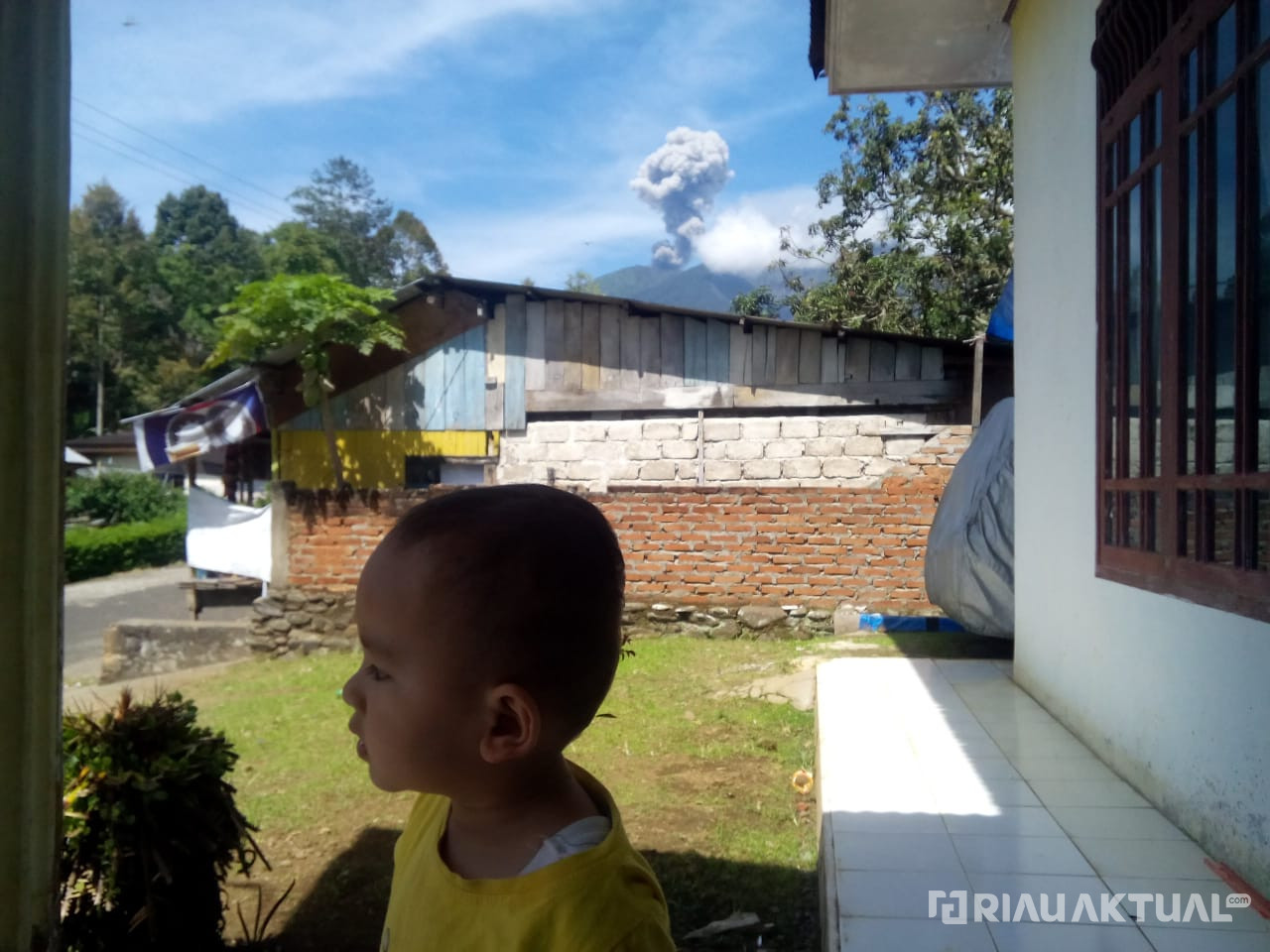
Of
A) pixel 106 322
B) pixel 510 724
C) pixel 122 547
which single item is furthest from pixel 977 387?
pixel 106 322

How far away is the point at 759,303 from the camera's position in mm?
16359

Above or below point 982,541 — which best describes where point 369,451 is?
above

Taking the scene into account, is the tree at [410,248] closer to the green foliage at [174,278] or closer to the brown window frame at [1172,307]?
the green foliage at [174,278]

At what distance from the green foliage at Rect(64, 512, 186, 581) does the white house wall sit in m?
18.1

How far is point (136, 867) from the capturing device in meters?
2.73

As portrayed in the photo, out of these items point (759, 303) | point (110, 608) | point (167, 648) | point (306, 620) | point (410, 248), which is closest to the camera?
point (306, 620)

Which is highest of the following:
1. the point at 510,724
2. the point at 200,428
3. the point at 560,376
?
the point at 560,376

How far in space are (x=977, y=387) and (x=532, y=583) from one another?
325 inches

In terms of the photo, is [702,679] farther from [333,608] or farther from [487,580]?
[487,580]

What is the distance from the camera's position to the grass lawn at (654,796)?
141 inches

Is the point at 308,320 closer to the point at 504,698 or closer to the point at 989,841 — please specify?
the point at 989,841

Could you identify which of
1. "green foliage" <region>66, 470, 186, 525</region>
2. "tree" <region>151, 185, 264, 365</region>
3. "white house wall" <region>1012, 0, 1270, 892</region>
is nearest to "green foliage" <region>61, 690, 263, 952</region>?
"white house wall" <region>1012, 0, 1270, 892</region>

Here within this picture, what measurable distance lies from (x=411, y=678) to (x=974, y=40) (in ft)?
18.7

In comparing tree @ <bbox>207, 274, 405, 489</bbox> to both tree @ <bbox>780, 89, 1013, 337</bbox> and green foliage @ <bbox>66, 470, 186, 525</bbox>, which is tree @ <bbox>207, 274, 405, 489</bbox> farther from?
green foliage @ <bbox>66, 470, 186, 525</bbox>
